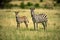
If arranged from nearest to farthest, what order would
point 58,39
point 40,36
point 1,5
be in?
point 58,39 < point 40,36 < point 1,5

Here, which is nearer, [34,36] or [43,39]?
[43,39]

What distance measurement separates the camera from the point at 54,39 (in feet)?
43.0

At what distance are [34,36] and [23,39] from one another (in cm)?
106

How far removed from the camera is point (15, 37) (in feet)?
45.5

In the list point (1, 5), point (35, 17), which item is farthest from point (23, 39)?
point (1, 5)

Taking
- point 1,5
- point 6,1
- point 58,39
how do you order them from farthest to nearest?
1. point 6,1
2. point 1,5
3. point 58,39

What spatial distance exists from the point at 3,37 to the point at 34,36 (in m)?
1.79

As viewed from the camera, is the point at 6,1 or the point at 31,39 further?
the point at 6,1

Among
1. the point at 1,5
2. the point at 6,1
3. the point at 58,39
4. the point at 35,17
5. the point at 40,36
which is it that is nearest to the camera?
the point at 58,39

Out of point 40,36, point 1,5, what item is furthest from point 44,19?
point 1,5

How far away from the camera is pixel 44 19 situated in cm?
1762

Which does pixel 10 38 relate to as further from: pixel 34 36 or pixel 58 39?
pixel 58 39

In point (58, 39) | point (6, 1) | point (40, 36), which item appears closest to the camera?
point (58, 39)

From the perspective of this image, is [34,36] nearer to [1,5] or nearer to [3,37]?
[3,37]
